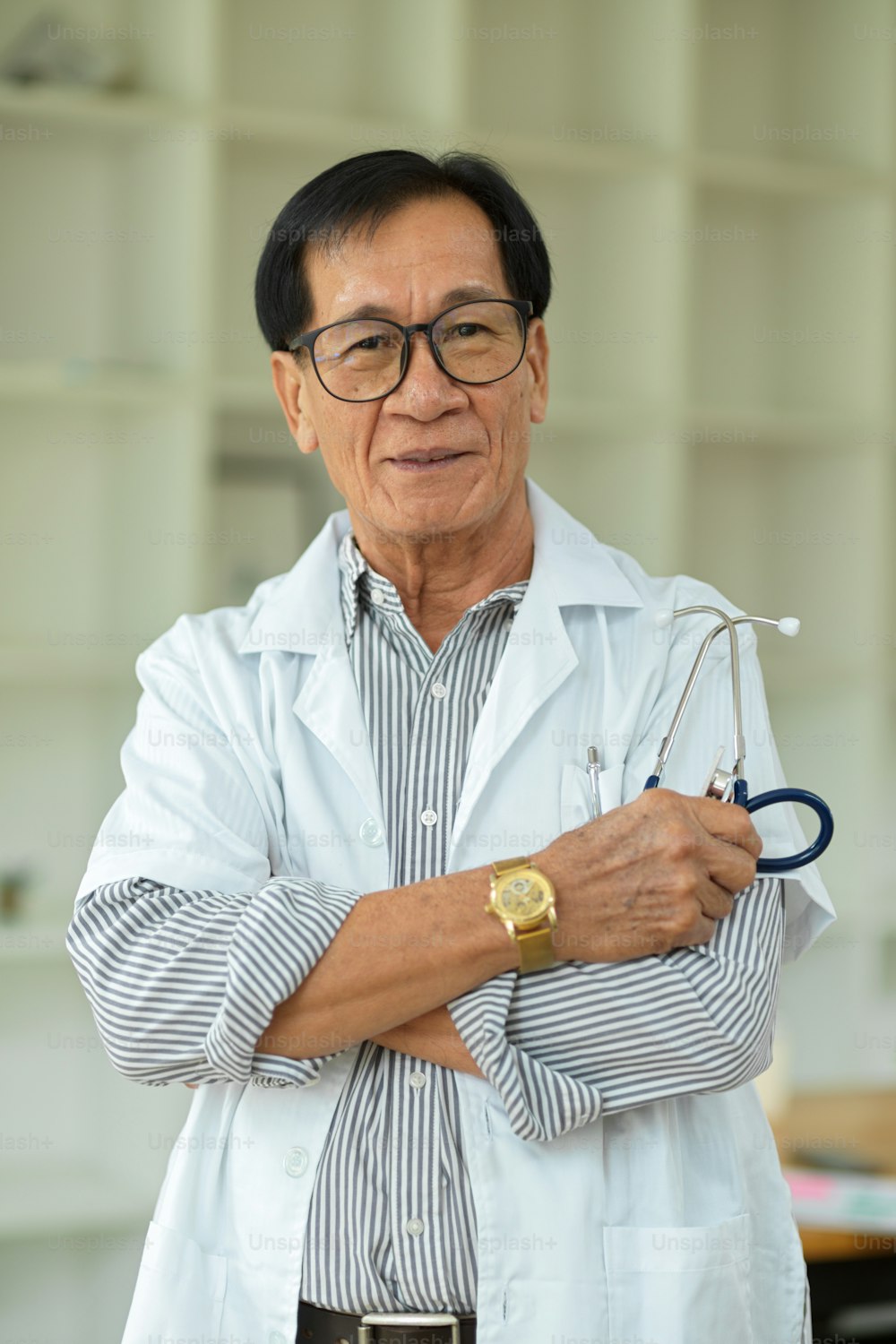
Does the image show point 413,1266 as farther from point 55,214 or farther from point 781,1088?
point 55,214

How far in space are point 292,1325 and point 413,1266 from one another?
0.13 metres

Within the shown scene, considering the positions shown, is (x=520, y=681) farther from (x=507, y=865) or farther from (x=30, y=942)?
(x=30, y=942)

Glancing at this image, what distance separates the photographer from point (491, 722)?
1383 mm

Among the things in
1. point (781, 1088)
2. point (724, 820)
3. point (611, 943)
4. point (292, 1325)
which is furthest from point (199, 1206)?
point (781, 1088)

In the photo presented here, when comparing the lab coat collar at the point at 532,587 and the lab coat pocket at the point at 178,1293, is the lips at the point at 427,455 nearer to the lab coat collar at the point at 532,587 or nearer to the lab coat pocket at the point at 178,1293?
the lab coat collar at the point at 532,587

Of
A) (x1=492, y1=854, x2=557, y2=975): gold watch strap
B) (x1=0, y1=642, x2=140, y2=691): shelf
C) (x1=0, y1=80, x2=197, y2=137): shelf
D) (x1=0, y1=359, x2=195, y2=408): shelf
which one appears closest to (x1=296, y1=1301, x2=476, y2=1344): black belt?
(x1=492, y1=854, x2=557, y2=975): gold watch strap

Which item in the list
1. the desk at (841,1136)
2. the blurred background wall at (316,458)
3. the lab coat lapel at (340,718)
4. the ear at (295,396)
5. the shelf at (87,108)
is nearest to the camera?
the lab coat lapel at (340,718)

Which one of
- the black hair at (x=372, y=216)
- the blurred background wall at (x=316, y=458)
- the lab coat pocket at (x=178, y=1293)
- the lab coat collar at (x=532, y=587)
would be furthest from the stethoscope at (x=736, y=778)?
the blurred background wall at (x=316, y=458)

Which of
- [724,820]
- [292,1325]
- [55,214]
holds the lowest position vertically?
[292,1325]

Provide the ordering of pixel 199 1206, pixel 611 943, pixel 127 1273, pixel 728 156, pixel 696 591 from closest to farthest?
pixel 611 943 → pixel 199 1206 → pixel 696 591 → pixel 127 1273 → pixel 728 156

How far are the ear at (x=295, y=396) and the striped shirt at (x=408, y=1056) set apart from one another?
22.5 inches

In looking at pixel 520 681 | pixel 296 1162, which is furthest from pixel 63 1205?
pixel 520 681

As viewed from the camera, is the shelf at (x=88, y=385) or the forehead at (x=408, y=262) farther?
the shelf at (x=88, y=385)

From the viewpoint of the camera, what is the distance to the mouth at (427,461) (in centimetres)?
140
